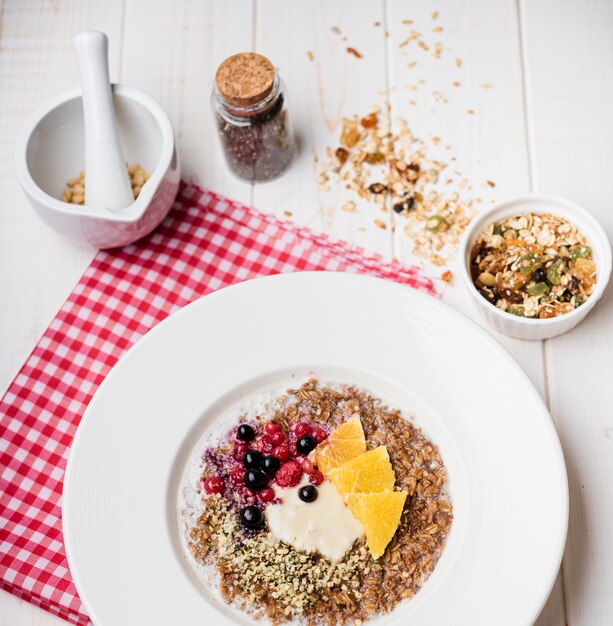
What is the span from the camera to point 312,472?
174 cm

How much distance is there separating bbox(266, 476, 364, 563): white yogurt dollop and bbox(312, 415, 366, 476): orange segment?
4cm

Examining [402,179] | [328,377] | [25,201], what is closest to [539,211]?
[402,179]

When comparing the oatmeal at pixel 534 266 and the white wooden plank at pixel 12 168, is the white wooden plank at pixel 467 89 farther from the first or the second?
the white wooden plank at pixel 12 168

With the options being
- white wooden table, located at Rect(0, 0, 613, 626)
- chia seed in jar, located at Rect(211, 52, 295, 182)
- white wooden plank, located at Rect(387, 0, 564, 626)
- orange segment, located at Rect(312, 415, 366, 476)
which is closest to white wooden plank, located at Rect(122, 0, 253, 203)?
white wooden table, located at Rect(0, 0, 613, 626)

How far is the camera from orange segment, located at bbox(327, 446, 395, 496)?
5.60 ft

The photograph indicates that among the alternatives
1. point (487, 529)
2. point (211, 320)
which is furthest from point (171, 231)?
point (487, 529)

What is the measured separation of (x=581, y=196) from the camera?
209 cm

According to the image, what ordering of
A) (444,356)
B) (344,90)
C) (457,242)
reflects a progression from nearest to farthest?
(444,356) → (457,242) → (344,90)

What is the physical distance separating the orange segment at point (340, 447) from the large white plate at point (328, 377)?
0.35 ft

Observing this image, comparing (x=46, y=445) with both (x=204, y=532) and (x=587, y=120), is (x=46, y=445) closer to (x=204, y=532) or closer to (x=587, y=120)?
(x=204, y=532)

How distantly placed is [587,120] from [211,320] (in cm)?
99

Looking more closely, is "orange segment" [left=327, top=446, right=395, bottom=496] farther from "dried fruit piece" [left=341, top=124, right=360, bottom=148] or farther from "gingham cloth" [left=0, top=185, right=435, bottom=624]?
"dried fruit piece" [left=341, top=124, right=360, bottom=148]

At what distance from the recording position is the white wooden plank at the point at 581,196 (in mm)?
1820

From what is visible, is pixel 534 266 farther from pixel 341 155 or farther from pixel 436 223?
pixel 341 155
